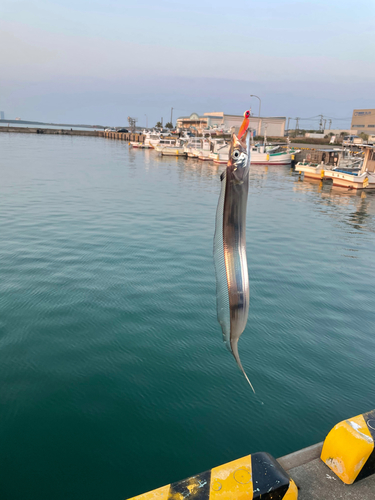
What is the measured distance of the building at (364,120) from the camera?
372 ft

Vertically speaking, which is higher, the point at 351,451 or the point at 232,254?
the point at 232,254

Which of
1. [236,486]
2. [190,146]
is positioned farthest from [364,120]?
[236,486]

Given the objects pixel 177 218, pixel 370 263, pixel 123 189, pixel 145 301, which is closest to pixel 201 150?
pixel 123 189

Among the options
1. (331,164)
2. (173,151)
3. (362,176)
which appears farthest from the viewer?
(173,151)

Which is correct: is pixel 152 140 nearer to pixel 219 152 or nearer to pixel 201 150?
pixel 201 150

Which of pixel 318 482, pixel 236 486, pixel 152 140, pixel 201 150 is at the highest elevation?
pixel 152 140

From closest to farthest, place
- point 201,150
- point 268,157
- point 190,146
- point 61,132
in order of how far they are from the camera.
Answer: point 268,157, point 201,150, point 190,146, point 61,132

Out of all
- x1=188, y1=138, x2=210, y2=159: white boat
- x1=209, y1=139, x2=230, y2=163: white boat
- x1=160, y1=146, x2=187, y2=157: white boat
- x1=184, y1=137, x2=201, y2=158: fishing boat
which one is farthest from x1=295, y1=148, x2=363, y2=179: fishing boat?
x1=160, y1=146, x2=187, y2=157: white boat

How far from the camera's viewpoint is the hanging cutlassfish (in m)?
2.63

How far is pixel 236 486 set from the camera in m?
3.23

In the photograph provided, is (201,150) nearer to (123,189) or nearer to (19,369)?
(123,189)

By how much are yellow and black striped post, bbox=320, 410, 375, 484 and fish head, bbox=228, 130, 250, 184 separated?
125 inches

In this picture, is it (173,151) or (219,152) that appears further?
(173,151)

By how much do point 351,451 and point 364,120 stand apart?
13393 cm
